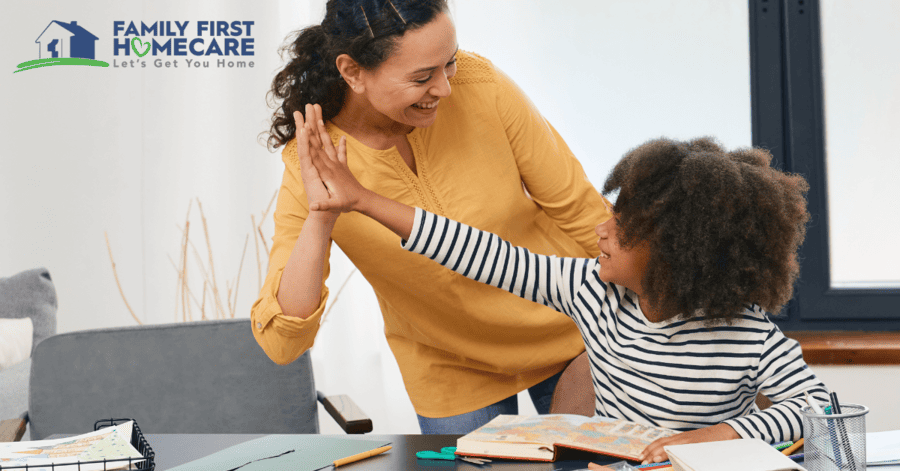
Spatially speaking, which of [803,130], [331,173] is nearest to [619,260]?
[331,173]

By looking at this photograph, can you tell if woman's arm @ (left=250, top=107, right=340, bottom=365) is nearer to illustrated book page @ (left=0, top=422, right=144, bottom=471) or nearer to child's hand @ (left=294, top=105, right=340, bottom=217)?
child's hand @ (left=294, top=105, right=340, bottom=217)

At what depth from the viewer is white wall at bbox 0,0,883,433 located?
2.51m

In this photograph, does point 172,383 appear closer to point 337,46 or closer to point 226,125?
point 337,46

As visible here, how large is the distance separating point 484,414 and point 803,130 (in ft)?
5.50

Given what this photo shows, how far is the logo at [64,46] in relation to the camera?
8.99 ft

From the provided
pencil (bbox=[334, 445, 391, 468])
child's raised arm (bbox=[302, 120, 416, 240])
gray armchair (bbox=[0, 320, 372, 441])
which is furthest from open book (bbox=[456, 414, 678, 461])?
gray armchair (bbox=[0, 320, 372, 441])

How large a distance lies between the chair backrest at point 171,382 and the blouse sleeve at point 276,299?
0.54 meters

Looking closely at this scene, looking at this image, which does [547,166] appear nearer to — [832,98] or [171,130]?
[832,98]

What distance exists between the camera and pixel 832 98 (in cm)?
243

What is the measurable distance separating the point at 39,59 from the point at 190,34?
25.0 inches

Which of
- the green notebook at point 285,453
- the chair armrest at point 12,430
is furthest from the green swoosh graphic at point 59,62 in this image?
the green notebook at point 285,453

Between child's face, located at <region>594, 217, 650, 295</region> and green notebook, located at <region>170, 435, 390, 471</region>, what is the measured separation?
0.43 metres

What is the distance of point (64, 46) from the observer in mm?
2768

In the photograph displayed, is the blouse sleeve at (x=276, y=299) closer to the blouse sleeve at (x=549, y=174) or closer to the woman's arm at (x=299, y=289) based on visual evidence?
the woman's arm at (x=299, y=289)
